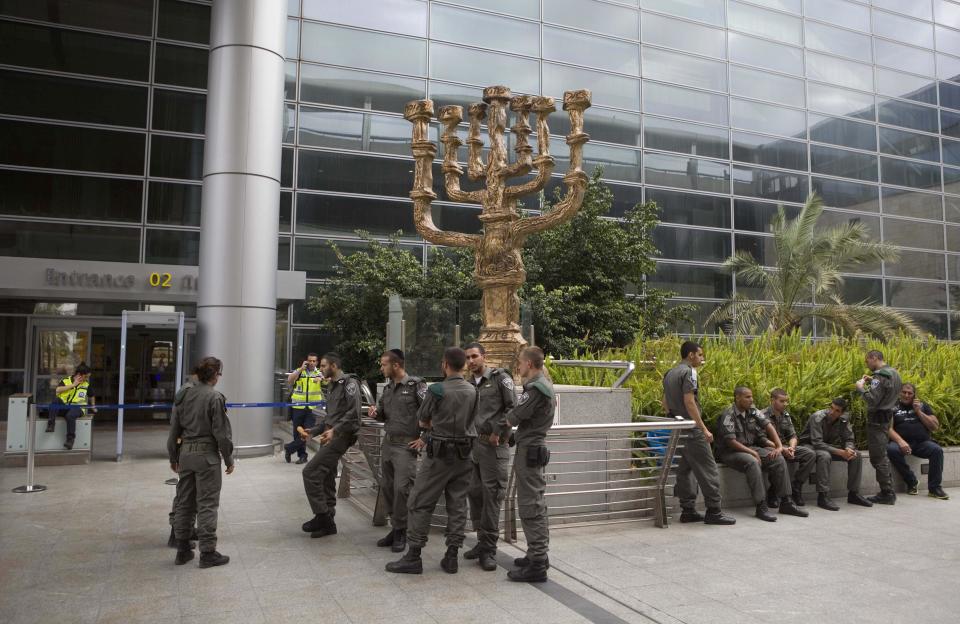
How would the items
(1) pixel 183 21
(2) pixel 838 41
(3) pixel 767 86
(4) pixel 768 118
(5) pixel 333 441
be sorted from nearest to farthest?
(5) pixel 333 441, (1) pixel 183 21, (4) pixel 768 118, (3) pixel 767 86, (2) pixel 838 41

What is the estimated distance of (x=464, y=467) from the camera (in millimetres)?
5852

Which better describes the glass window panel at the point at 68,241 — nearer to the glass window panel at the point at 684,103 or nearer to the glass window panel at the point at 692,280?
the glass window panel at the point at 692,280

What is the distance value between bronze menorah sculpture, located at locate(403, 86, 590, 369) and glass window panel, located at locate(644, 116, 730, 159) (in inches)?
563

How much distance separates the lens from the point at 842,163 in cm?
2503

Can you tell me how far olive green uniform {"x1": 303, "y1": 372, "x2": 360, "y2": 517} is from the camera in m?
6.79

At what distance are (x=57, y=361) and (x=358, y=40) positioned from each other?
35.9ft

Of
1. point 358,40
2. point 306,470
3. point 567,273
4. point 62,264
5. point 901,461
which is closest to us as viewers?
point 306,470

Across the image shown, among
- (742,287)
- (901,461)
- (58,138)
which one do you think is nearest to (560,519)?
(901,461)

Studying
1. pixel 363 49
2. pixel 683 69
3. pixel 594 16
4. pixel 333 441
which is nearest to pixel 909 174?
pixel 683 69

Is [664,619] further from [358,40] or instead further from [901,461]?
[358,40]

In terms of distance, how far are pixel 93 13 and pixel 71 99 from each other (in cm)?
227

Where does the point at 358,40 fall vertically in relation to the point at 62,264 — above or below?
above

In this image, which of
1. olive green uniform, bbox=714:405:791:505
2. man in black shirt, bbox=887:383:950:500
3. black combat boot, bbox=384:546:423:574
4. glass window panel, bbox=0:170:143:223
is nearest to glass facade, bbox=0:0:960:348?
glass window panel, bbox=0:170:143:223

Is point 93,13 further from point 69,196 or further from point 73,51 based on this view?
point 69,196
